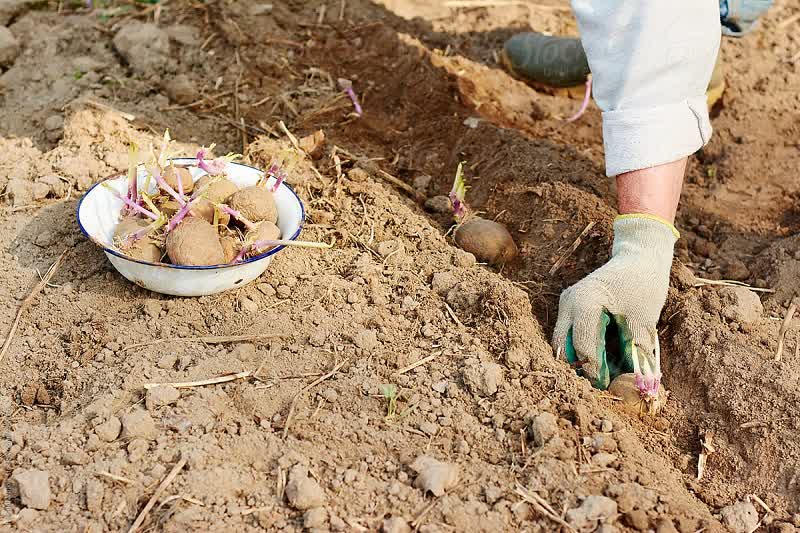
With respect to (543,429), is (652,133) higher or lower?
higher

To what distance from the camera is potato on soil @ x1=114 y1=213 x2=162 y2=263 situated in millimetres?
2252

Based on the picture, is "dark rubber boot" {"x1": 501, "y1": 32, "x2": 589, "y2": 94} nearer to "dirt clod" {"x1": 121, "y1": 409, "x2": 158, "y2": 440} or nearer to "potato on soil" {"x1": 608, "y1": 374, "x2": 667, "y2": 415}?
"potato on soil" {"x1": 608, "y1": 374, "x2": 667, "y2": 415}

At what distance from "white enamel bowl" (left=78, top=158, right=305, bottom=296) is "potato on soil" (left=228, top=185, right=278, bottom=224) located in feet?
0.28

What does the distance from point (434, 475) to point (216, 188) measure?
1.05 metres

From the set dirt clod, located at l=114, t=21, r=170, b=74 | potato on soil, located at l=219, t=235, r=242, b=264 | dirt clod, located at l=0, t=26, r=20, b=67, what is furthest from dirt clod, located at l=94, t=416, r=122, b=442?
dirt clod, located at l=0, t=26, r=20, b=67

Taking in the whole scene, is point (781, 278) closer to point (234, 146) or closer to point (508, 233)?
point (508, 233)

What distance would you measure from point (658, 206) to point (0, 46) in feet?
8.47

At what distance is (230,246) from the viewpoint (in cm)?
232

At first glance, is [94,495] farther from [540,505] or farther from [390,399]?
[540,505]

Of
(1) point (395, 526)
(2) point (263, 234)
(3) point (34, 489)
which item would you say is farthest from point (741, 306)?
(3) point (34, 489)

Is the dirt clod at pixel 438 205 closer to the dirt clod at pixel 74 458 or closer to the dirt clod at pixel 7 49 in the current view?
the dirt clod at pixel 74 458

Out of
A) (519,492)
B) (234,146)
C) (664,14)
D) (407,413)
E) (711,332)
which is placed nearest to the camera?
(519,492)

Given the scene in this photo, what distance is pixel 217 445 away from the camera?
6.39 ft

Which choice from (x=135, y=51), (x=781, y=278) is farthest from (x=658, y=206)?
(x=135, y=51)
